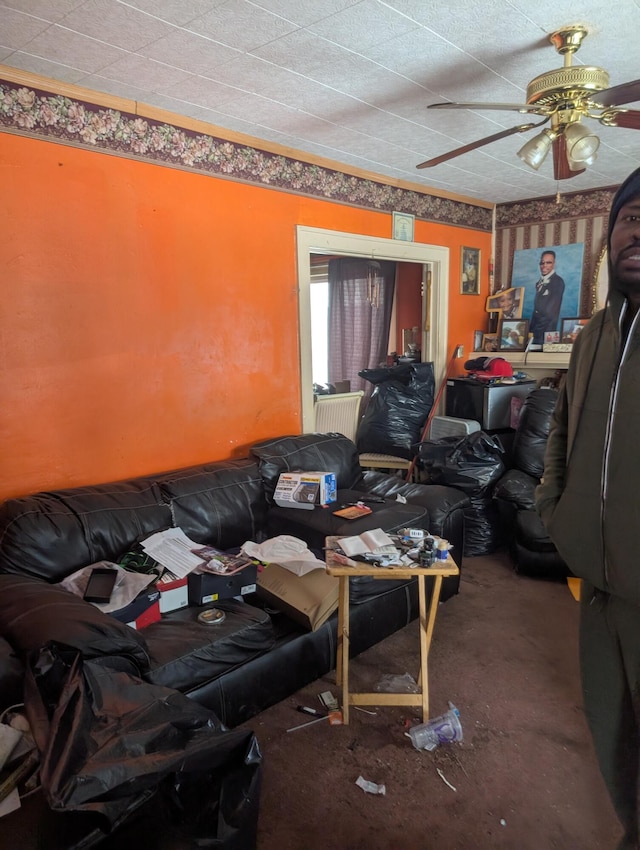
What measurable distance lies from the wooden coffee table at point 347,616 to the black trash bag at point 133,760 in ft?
2.49

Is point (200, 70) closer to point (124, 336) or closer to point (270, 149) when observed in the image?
point (270, 149)

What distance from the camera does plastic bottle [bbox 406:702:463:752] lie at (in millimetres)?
1951

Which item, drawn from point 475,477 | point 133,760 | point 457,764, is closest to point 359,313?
point 475,477

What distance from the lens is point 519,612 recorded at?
2834 mm

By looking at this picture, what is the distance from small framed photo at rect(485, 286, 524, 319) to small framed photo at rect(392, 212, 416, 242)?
127cm

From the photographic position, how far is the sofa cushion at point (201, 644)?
1815mm

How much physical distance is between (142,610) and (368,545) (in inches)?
35.4

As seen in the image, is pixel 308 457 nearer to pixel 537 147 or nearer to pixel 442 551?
pixel 442 551

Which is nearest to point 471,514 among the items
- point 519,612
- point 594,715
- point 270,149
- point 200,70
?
point 519,612

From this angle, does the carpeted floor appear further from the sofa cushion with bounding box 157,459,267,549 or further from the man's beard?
the man's beard

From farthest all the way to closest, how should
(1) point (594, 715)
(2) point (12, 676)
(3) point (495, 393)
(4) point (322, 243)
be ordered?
(3) point (495, 393)
(4) point (322, 243)
(2) point (12, 676)
(1) point (594, 715)

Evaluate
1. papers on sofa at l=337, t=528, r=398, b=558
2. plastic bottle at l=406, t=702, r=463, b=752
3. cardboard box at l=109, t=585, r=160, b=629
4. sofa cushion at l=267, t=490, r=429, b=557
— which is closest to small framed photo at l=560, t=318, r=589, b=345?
sofa cushion at l=267, t=490, r=429, b=557

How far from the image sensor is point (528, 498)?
3256mm

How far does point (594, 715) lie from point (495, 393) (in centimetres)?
326
